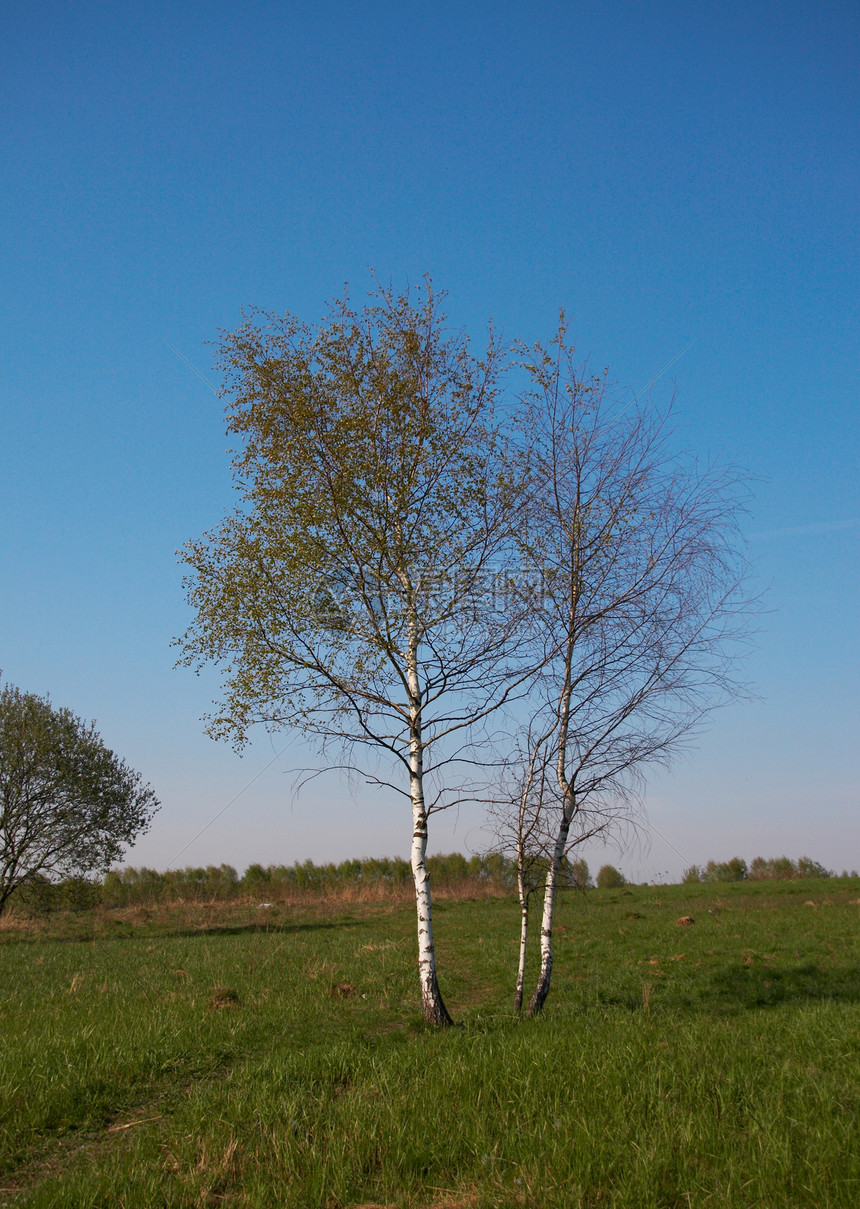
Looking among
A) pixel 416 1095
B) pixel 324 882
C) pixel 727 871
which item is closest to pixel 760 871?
pixel 727 871

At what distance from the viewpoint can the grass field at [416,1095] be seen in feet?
16.3

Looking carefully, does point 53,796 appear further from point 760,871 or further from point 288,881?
point 760,871

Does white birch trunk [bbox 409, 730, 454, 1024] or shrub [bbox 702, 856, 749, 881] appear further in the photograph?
shrub [bbox 702, 856, 749, 881]

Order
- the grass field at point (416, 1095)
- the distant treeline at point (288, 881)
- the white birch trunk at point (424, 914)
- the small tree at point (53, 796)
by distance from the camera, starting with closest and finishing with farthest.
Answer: the grass field at point (416, 1095)
the white birch trunk at point (424, 914)
the small tree at point (53, 796)
the distant treeline at point (288, 881)

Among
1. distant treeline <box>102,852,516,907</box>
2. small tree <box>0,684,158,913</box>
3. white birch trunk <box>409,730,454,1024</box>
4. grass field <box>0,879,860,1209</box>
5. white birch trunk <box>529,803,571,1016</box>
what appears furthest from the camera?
distant treeline <box>102,852,516,907</box>

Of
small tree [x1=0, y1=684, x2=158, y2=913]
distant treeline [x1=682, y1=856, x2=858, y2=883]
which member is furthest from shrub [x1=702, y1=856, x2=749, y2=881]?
small tree [x1=0, y1=684, x2=158, y2=913]

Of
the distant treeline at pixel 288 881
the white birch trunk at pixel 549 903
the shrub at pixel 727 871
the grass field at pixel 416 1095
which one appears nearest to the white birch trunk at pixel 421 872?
the grass field at pixel 416 1095

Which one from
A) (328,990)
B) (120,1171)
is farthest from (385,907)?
(120,1171)

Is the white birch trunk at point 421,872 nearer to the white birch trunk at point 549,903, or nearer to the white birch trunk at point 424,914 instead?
the white birch trunk at point 424,914

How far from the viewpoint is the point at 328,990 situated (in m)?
14.0

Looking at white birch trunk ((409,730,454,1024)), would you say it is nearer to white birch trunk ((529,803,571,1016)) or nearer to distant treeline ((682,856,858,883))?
white birch trunk ((529,803,571,1016))

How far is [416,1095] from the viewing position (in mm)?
6637

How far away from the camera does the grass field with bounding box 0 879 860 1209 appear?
4973 millimetres

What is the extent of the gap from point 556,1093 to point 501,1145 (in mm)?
→ 1020
